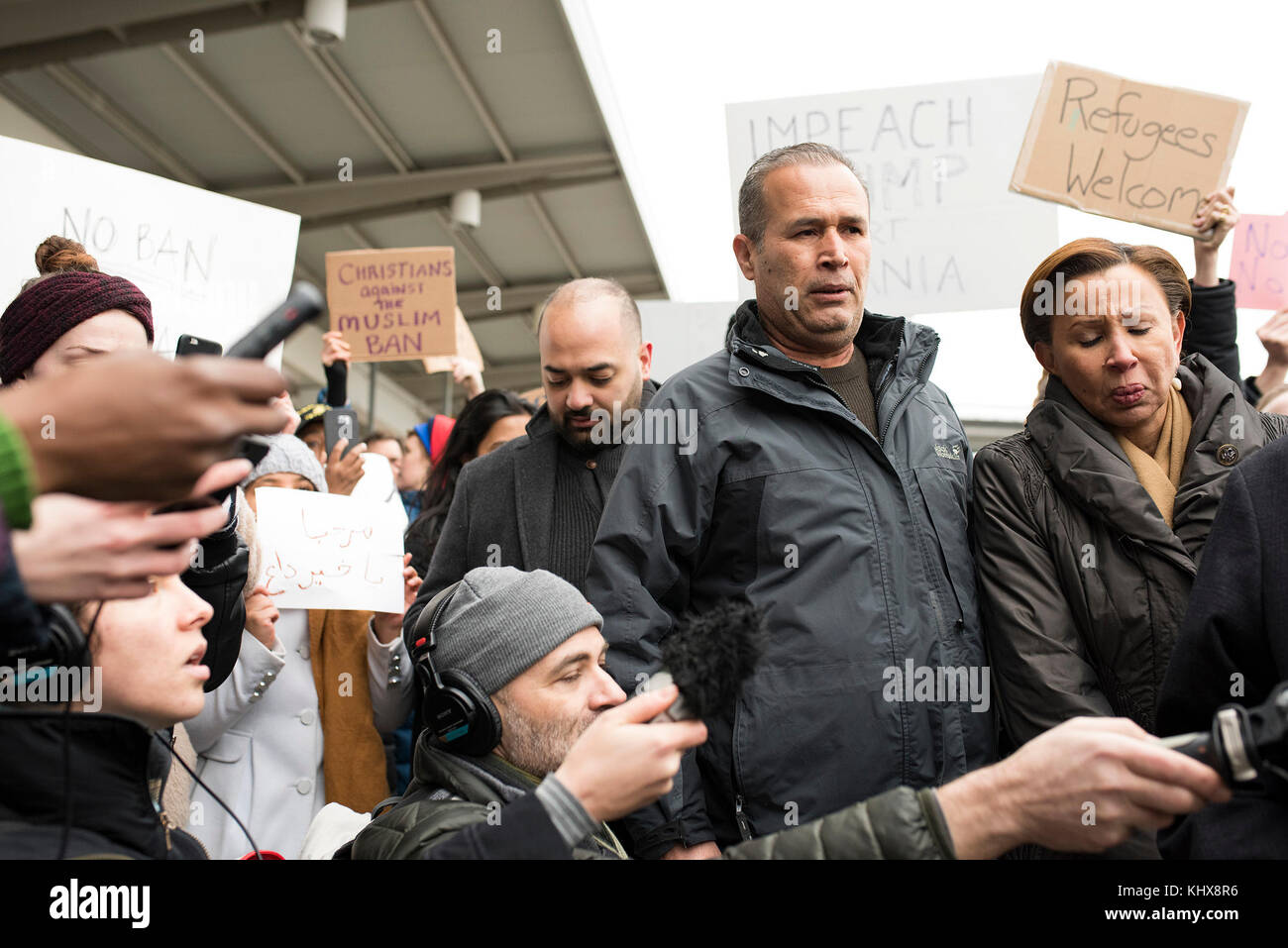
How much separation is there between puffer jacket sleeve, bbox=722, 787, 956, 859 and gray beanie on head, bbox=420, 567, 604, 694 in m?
0.69

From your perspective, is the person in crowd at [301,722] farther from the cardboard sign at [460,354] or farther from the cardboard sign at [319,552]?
the cardboard sign at [460,354]

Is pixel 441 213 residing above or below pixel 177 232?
above

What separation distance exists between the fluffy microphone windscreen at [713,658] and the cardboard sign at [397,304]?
3.92 metres

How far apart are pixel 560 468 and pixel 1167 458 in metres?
1.63

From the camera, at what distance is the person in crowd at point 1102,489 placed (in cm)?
239

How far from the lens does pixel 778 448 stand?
2.59 metres

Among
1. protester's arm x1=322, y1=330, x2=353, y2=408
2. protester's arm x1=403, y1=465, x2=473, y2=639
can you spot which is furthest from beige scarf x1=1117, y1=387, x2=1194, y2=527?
protester's arm x1=322, y1=330, x2=353, y2=408

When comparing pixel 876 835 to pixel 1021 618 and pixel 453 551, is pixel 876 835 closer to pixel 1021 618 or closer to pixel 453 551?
pixel 1021 618

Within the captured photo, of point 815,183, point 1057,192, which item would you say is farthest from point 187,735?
point 1057,192

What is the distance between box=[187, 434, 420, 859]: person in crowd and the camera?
328 cm

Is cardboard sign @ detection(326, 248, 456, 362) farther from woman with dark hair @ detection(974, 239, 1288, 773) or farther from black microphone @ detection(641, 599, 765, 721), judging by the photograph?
black microphone @ detection(641, 599, 765, 721)

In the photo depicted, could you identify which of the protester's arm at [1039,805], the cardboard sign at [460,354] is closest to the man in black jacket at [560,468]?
the protester's arm at [1039,805]

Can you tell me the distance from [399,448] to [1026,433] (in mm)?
4153
